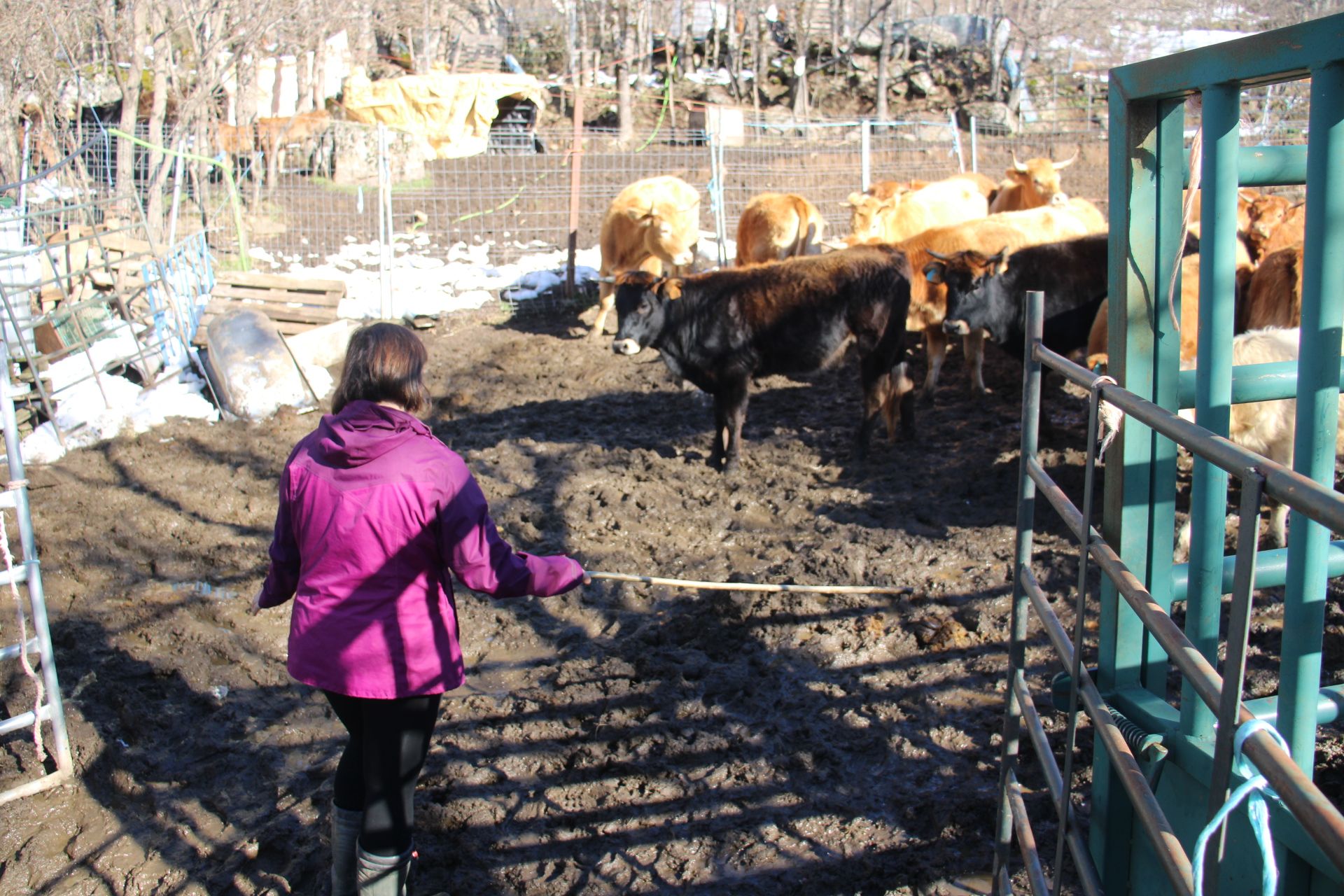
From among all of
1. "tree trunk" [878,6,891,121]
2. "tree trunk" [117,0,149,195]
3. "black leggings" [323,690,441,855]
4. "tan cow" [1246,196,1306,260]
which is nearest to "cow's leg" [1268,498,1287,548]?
"tan cow" [1246,196,1306,260]

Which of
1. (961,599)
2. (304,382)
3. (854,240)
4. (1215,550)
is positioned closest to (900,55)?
(854,240)

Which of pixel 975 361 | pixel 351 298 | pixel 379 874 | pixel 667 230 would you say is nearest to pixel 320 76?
pixel 351 298

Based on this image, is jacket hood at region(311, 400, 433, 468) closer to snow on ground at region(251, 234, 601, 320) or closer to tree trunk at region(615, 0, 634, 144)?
snow on ground at region(251, 234, 601, 320)

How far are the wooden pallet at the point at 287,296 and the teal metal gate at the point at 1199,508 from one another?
9.23 m

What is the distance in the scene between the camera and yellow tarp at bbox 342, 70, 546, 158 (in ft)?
70.2

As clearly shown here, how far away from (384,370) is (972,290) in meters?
5.85

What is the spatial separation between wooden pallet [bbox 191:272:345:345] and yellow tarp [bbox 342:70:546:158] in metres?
11.3

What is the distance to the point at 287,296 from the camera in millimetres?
10570

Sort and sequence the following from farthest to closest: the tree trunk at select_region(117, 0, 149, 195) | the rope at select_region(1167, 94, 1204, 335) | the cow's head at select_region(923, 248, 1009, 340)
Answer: the tree trunk at select_region(117, 0, 149, 195)
the cow's head at select_region(923, 248, 1009, 340)
the rope at select_region(1167, 94, 1204, 335)

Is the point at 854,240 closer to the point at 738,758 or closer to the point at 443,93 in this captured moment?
the point at 738,758

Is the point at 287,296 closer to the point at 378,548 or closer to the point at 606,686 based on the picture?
the point at 606,686

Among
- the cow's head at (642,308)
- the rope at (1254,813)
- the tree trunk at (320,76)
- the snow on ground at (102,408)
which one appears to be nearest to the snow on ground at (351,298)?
the snow on ground at (102,408)

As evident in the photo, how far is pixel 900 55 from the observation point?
2806 cm

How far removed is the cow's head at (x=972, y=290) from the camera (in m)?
7.54
